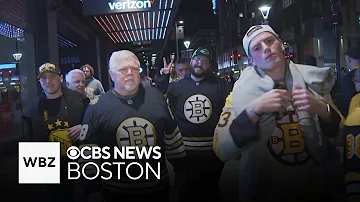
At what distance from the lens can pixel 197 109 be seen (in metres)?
2.81

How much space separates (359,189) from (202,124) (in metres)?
0.97

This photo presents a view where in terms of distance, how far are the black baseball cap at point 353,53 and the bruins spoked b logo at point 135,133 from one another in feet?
3.83

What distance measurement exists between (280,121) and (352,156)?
0.49m

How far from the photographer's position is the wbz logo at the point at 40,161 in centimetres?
271

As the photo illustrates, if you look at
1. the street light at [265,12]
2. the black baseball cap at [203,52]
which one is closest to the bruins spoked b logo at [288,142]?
the street light at [265,12]

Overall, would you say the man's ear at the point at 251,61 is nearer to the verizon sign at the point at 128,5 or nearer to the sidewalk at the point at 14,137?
the verizon sign at the point at 128,5

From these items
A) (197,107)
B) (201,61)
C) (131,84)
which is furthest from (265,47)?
(131,84)

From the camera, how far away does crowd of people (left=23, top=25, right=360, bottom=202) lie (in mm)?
2484

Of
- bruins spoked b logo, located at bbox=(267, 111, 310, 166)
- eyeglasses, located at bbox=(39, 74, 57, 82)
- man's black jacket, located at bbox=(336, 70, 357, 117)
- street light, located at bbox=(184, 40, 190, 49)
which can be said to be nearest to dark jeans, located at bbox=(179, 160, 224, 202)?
bruins spoked b logo, located at bbox=(267, 111, 310, 166)

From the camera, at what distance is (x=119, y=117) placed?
262 cm

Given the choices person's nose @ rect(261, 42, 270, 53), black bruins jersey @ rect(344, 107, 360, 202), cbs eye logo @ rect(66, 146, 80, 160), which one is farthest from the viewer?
cbs eye logo @ rect(66, 146, 80, 160)

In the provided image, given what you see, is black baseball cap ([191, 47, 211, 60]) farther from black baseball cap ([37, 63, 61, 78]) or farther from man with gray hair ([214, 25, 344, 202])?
black baseball cap ([37, 63, 61, 78])

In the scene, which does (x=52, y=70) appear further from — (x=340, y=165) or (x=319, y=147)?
(x=340, y=165)

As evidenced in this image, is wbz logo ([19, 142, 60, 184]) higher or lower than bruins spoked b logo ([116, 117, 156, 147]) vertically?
lower
